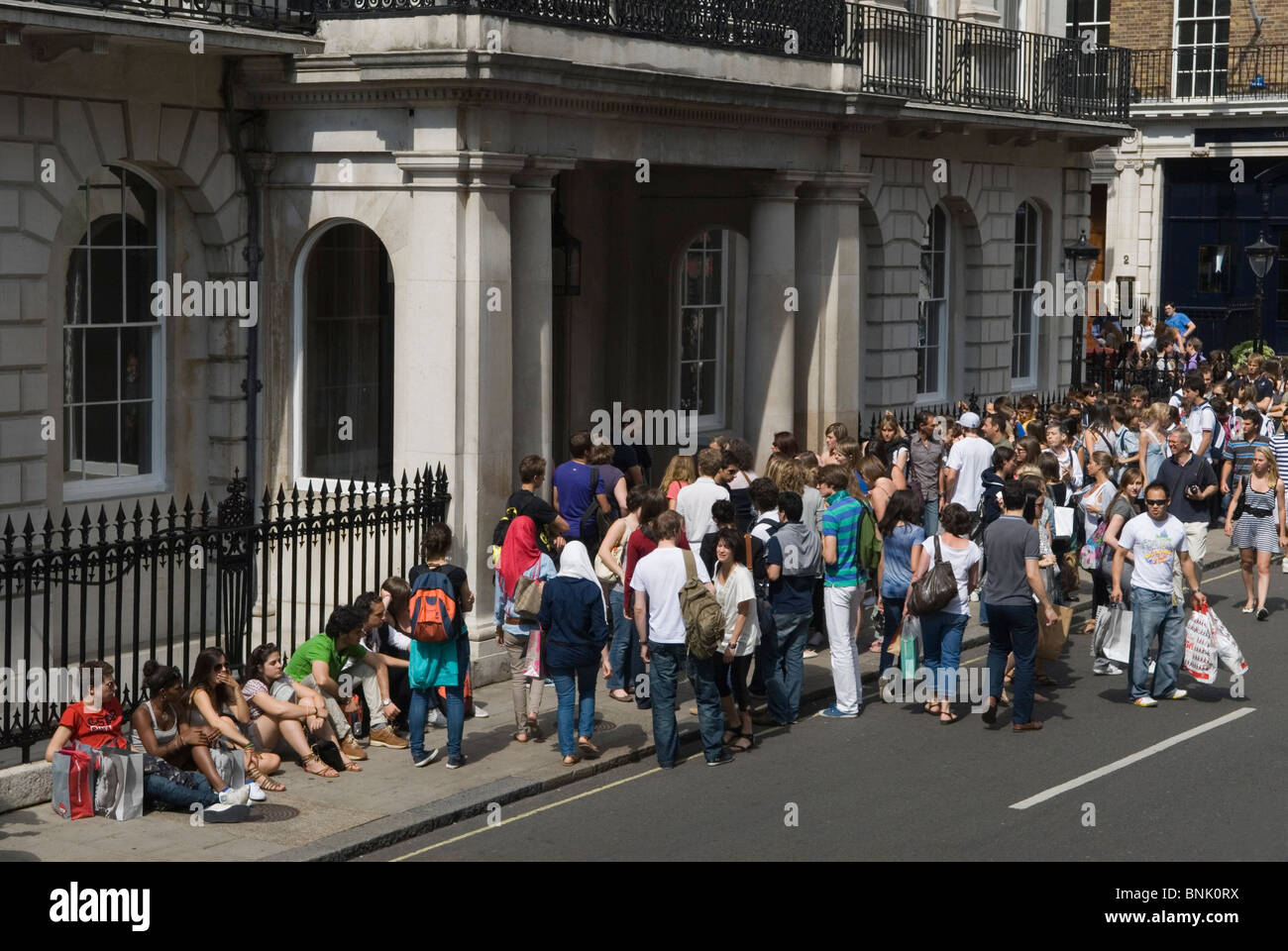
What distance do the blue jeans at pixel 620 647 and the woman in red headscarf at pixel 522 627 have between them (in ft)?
3.15

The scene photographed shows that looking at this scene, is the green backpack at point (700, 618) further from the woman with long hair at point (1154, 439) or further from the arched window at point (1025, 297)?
the arched window at point (1025, 297)

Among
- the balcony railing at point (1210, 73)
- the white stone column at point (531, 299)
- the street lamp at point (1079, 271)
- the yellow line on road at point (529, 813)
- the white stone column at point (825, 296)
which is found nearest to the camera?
the yellow line on road at point (529, 813)

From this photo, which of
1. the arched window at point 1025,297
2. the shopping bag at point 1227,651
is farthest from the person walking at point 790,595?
the arched window at point 1025,297

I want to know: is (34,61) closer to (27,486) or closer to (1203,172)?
(27,486)

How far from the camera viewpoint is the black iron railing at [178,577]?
40.2 ft

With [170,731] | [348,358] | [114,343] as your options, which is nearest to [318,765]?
[170,731]

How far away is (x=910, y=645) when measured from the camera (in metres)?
14.4

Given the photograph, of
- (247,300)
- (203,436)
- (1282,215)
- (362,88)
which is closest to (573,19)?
(362,88)

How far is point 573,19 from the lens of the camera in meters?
16.5

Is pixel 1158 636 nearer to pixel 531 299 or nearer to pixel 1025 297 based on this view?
pixel 531 299

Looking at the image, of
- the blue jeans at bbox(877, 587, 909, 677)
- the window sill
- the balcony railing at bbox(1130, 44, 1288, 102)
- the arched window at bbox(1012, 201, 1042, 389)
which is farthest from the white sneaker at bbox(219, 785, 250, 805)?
the balcony railing at bbox(1130, 44, 1288, 102)

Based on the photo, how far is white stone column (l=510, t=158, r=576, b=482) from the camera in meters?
16.2

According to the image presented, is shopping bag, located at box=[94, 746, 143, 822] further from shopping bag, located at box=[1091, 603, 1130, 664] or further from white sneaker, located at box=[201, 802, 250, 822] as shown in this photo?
shopping bag, located at box=[1091, 603, 1130, 664]

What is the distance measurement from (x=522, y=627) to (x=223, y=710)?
2.21 metres
